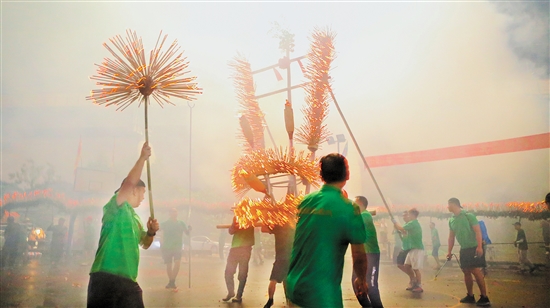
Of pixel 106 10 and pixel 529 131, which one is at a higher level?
pixel 106 10

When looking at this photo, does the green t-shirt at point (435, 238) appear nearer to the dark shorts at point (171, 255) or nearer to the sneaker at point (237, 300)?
the sneaker at point (237, 300)

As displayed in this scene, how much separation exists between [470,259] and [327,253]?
397 cm

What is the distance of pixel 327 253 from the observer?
78.4 inches

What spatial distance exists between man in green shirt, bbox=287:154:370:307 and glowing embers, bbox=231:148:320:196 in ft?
6.19

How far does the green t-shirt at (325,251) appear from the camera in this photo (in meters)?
1.98

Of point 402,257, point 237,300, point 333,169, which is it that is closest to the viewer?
point 333,169

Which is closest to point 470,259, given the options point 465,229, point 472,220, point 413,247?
point 465,229

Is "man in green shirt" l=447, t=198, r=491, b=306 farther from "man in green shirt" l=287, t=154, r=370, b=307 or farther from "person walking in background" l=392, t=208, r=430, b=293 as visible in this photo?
"man in green shirt" l=287, t=154, r=370, b=307

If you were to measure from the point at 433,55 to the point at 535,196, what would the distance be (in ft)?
10.1

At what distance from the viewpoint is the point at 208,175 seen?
805 centimetres

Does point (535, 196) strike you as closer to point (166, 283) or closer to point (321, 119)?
point (321, 119)

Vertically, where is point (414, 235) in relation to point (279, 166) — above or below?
below

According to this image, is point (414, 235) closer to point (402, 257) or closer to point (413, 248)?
point (413, 248)

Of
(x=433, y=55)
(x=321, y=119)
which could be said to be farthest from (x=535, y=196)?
(x=321, y=119)
